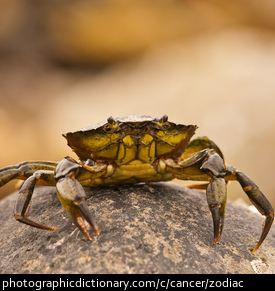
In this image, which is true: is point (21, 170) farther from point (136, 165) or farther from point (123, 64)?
point (123, 64)

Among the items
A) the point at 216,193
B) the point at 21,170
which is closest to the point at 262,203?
the point at 216,193

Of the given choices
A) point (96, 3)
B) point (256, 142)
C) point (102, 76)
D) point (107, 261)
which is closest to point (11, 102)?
point (102, 76)

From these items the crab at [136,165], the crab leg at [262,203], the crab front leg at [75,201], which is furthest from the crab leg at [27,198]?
the crab leg at [262,203]

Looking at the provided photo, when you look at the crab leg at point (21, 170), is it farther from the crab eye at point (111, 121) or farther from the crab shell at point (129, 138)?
the crab eye at point (111, 121)

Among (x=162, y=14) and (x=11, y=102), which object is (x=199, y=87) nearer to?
(x=162, y=14)

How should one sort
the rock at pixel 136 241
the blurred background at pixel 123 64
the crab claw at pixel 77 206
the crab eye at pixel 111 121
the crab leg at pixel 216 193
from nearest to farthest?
the rock at pixel 136 241 < the crab claw at pixel 77 206 < the crab leg at pixel 216 193 < the crab eye at pixel 111 121 < the blurred background at pixel 123 64

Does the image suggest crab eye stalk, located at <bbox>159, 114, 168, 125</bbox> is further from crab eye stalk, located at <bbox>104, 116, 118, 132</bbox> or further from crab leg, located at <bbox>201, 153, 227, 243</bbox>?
crab leg, located at <bbox>201, 153, 227, 243</bbox>
